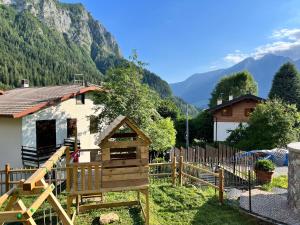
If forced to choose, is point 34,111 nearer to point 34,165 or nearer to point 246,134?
point 34,165

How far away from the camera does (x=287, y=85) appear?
2008 inches

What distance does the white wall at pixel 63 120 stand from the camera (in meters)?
18.6

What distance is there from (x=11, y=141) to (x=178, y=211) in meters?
11.3

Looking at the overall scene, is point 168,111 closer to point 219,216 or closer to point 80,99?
point 80,99

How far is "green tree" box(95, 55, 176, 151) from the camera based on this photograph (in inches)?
734

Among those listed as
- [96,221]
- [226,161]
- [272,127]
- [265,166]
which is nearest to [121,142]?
[96,221]

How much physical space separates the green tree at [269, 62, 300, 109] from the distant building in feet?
49.5

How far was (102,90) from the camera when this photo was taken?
65.5 feet

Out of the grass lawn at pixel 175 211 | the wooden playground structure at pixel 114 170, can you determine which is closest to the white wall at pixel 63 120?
the grass lawn at pixel 175 211

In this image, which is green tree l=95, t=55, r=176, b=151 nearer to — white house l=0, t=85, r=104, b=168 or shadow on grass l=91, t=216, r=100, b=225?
white house l=0, t=85, r=104, b=168

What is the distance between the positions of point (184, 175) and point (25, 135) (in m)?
9.26

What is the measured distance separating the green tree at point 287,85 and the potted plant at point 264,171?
37.4 meters

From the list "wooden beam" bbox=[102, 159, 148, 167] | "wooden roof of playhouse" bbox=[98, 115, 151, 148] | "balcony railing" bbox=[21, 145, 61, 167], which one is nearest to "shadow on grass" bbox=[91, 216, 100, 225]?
"wooden beam" bbox=[102, 159, 148, 167]

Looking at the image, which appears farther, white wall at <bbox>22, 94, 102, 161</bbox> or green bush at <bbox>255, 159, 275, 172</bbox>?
white wall at <bbox>22, 94, 102, 161</bbox>
